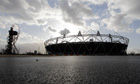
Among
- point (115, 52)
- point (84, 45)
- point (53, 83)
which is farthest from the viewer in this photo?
point (115, 52)

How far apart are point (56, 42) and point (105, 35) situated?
81.5 ft

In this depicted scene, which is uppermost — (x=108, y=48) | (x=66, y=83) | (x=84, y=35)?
(x=84, y=35)

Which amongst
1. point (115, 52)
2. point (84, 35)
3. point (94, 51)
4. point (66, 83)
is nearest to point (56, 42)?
point (84, 35)

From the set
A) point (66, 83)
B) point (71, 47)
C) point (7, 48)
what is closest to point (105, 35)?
point (71, 47)

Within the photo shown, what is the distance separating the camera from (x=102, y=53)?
59688 mm

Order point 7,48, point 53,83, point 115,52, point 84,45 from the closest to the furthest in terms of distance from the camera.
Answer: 1. point 53,83
2. point 7,48
3. point 84,45
4. point 115,52

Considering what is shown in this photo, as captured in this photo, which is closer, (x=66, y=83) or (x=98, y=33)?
(x=66, y=83)

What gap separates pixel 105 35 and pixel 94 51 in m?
9.40

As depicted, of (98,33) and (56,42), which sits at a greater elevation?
(98,33)

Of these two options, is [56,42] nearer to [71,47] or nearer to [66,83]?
[71,47]

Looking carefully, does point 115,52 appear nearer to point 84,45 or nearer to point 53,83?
point 84,45

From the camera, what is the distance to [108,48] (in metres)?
59.3

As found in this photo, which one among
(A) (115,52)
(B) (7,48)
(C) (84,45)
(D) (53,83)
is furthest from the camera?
(A) (115,52)

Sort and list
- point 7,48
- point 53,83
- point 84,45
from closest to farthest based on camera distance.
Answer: point 53,83 → point 7,48 → point 84,45
